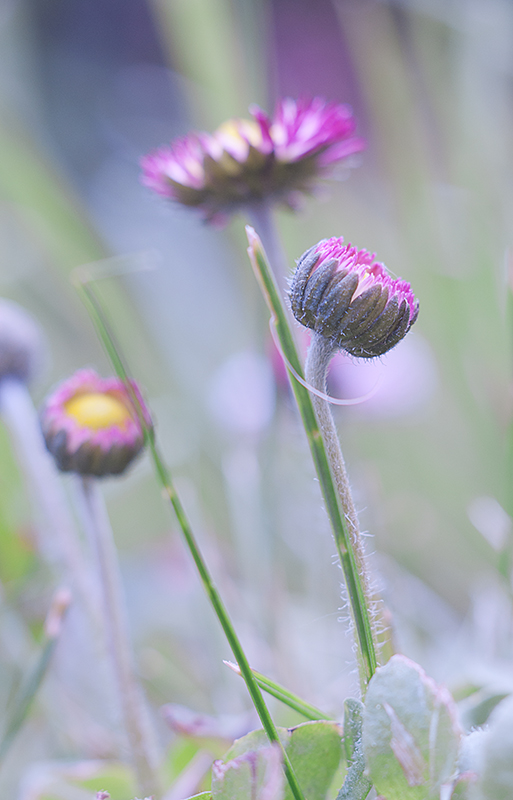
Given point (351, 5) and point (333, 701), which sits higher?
point (351, 5)

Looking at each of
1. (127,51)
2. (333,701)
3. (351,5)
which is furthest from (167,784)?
(127,51)

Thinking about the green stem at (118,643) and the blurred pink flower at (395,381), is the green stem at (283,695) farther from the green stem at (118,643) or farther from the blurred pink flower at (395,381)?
the blurred pink flower at (395,381)

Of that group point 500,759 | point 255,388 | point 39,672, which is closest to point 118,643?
point 39,672

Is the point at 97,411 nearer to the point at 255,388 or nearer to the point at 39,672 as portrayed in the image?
the point at 39,672

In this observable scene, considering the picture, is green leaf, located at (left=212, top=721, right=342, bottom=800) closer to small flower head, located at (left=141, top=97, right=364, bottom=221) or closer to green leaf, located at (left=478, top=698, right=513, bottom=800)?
green leaf, located at (left=478, top=698, right=513, bottom=800)

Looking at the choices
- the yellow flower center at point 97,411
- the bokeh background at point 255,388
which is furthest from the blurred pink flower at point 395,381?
the yellow flower center at point 97,411

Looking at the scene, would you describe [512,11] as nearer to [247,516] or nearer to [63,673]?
[247,516]
